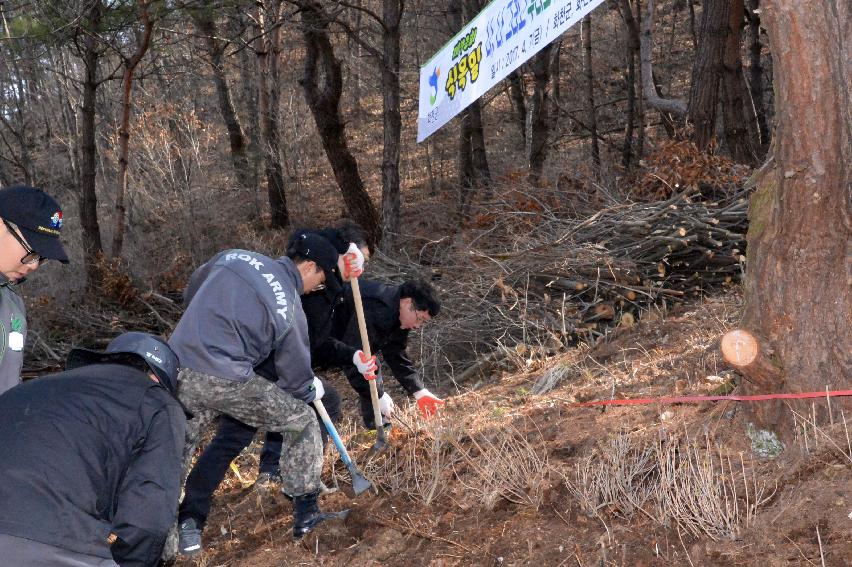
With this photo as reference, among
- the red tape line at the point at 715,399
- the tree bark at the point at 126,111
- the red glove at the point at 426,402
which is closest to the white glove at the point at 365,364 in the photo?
the red glove at the point at 426,402

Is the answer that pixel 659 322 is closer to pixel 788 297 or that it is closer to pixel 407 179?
pixel 788 297

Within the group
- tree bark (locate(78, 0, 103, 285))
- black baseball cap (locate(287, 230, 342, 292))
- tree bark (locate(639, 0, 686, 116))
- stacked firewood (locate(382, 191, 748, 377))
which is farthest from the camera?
tree bark (locate(78, 0, 103, 285))

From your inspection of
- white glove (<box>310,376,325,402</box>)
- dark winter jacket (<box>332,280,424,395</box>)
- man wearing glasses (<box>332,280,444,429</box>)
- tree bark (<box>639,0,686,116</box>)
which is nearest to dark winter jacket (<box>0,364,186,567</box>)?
white glove (<box>310,376,325,402</box>)

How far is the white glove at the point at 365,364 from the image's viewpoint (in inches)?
198

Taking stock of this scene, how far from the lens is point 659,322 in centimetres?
681

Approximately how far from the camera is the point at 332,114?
1318 centimetres

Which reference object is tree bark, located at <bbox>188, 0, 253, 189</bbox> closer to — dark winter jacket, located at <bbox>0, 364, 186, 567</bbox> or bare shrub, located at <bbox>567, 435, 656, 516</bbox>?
bare shrub, located at <bbox>567, 435, 656, 516</bbox>

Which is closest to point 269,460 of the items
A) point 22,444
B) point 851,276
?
point 22,444

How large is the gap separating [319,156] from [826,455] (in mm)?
17255

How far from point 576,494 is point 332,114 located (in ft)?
33.4

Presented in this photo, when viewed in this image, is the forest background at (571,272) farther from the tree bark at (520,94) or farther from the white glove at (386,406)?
the white glove at (386,406)

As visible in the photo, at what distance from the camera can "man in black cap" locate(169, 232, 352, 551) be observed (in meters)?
3.94

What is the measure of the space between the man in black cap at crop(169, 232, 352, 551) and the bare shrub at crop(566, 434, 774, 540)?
52.3 inches

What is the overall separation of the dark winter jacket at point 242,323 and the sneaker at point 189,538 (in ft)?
2.99
